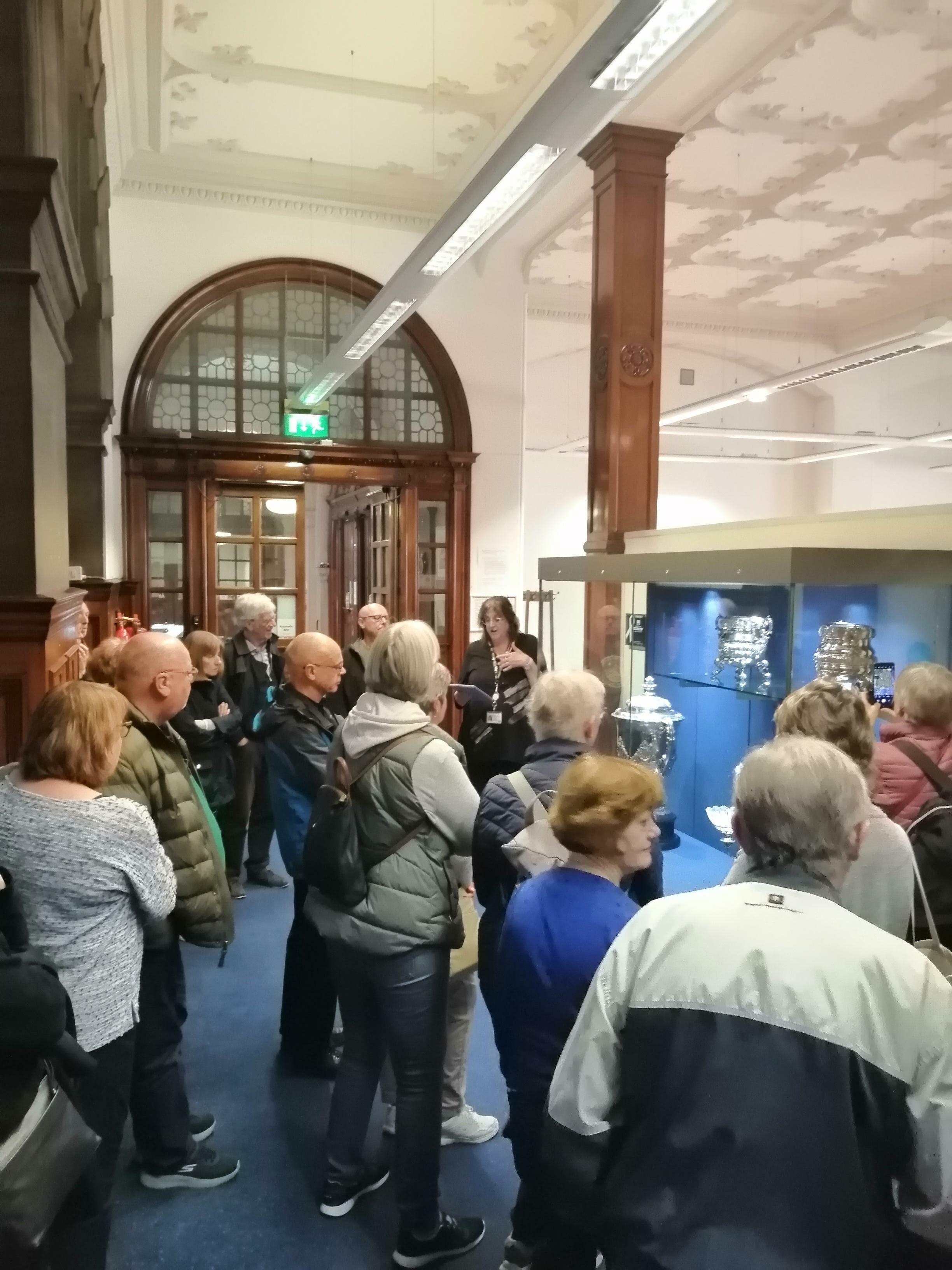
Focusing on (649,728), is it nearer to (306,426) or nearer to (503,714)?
(503,714)

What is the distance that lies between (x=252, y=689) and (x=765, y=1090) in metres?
3.94

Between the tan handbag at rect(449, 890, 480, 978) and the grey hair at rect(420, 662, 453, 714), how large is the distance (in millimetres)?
501

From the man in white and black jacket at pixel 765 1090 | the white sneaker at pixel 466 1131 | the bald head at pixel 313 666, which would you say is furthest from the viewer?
the bald head at pixel 313 666

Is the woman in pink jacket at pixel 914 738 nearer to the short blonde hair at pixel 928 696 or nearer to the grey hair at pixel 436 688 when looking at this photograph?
the short blonde hair at pixel 928 696

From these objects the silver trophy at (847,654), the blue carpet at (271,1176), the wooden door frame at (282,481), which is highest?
the wooden door frame at (282,481)

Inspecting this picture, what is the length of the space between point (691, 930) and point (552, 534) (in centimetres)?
1066

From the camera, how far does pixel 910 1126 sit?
1.17 m

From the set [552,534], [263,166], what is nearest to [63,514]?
[263,166]

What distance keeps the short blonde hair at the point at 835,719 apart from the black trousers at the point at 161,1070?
1623mm

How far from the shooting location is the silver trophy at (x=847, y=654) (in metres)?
3.08

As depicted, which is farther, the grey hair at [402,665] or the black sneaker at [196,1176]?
the black sneaker at [196,1176]

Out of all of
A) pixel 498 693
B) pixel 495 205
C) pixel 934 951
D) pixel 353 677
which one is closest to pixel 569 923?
pixel 934 951

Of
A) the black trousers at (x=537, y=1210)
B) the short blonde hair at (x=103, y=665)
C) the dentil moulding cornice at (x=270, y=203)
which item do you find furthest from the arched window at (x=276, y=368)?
the black trousers at (x=537, y=1210)

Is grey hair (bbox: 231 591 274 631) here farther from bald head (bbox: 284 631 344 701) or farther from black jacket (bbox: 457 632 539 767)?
bald head (bbox: 284 631 344 701)
